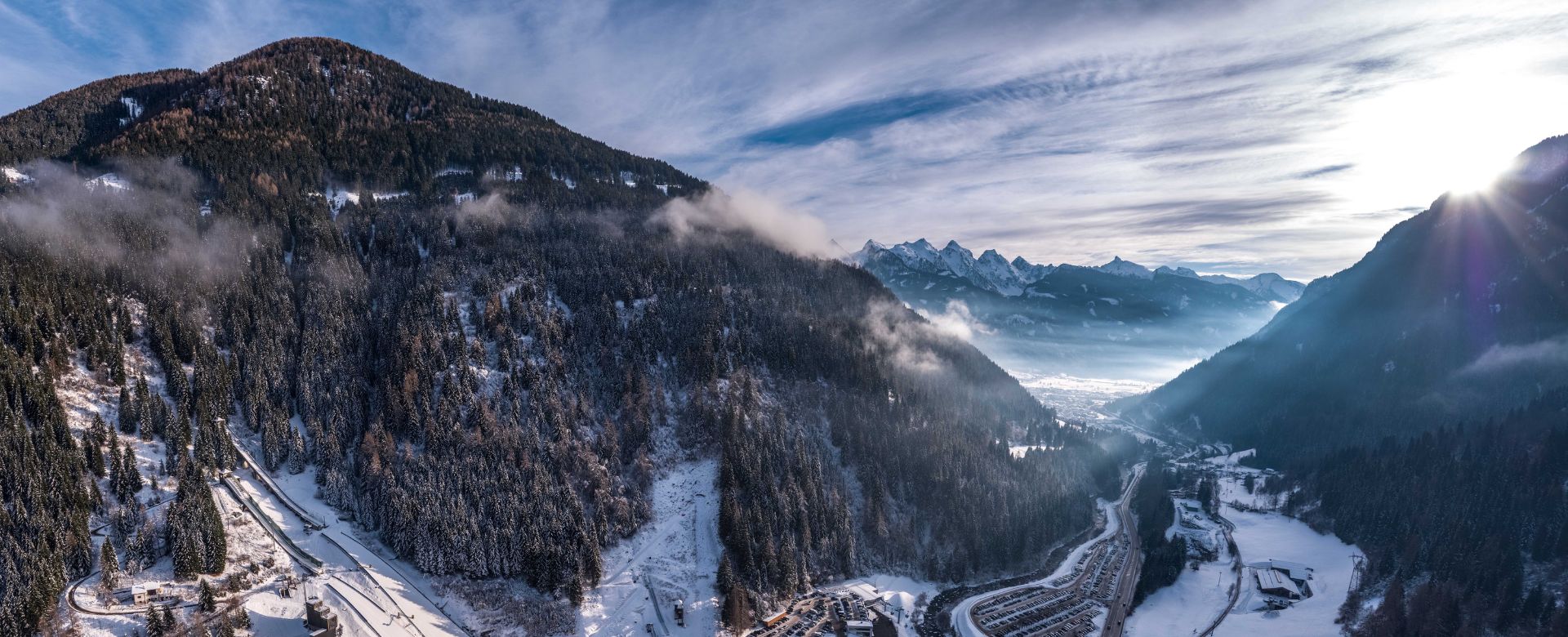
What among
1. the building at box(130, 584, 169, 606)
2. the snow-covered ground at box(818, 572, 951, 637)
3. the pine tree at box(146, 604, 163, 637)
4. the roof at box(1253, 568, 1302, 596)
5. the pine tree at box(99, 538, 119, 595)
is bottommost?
the roof at box(1253, 568, 1302, 596)

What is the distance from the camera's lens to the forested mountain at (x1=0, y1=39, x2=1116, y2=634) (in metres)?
99.2

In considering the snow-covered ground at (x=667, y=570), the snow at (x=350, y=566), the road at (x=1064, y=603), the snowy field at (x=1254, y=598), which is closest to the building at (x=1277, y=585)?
the snowy field at (x=1254, y=598)

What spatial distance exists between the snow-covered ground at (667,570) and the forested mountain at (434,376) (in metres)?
3.63

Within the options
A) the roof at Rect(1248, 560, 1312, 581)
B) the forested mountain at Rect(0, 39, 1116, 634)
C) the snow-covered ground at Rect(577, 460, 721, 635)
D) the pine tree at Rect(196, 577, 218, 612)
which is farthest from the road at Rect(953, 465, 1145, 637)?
the pine tree at Rect(196, 577, 218, 612)

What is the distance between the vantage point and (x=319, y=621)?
79250 millimetres

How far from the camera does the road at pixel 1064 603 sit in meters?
109

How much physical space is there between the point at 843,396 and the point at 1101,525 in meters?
83.9

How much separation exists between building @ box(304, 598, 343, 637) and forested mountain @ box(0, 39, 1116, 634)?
15568mm

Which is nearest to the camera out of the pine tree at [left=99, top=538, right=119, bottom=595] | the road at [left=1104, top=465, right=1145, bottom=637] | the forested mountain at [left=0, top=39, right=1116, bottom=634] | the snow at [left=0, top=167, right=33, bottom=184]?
the pine tree at [left=99, top=538, right=119, bottom=595]

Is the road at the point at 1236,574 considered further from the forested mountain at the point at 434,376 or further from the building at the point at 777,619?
the building at the point at 777,619

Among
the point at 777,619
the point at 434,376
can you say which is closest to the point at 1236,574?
the point at 777,619

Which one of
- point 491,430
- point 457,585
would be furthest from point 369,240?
point 457,585

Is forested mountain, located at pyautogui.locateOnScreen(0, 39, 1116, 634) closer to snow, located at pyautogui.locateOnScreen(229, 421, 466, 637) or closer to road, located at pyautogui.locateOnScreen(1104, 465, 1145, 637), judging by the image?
snow, located at pyautogui.locateOnScreen(229, 421, 466, 637)

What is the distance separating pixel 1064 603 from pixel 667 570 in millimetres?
77966
